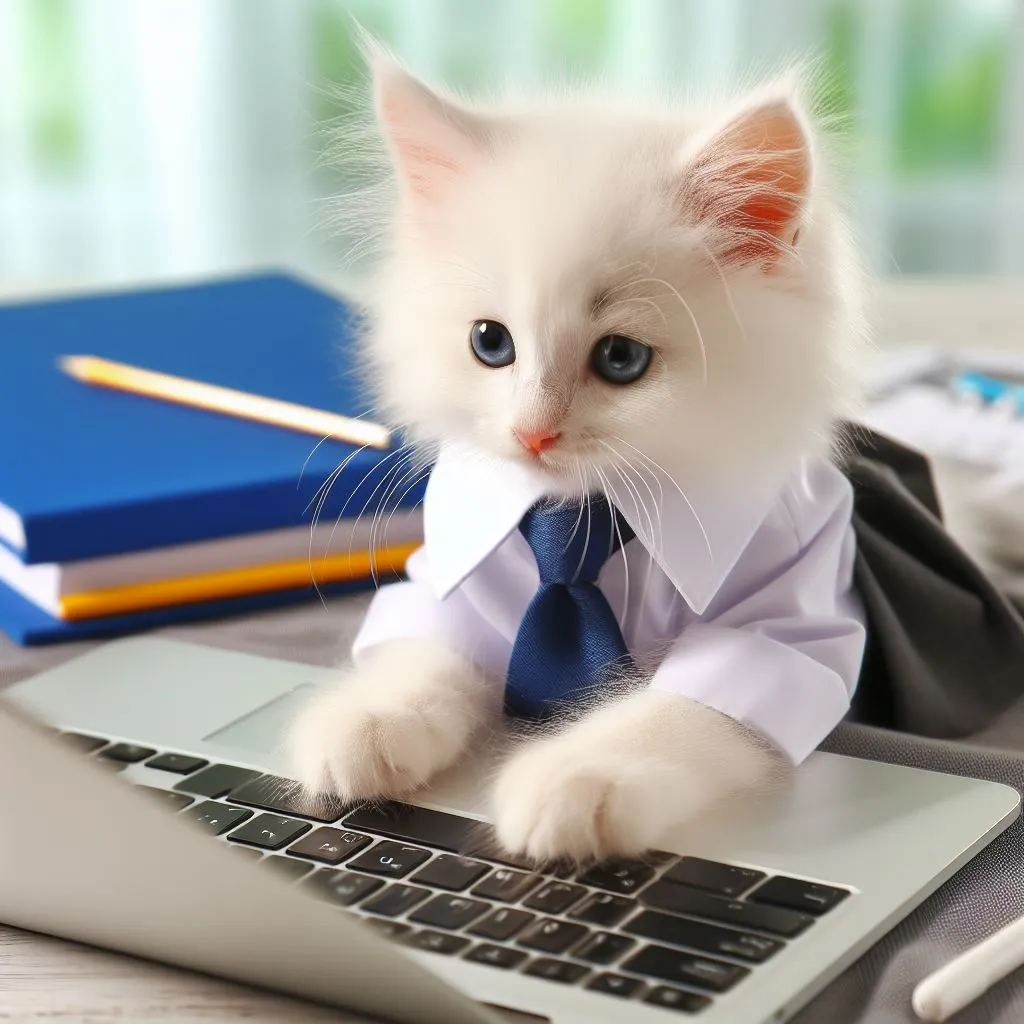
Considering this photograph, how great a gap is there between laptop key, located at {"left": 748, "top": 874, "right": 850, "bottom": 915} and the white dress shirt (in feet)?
0.41

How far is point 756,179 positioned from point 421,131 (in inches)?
6.7

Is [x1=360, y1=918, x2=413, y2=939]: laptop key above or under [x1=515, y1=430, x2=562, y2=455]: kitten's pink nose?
under

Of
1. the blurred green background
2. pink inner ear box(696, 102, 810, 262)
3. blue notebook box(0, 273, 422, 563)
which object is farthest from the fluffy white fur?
the blurred green background

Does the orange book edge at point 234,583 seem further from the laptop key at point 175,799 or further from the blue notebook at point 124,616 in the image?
the laptop key at point 175,799

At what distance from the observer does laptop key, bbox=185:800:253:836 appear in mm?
641

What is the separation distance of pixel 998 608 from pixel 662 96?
0.36 m

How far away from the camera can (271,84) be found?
260cm

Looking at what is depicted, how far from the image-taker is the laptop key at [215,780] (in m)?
0.68

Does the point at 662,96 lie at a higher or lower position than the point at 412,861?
higher

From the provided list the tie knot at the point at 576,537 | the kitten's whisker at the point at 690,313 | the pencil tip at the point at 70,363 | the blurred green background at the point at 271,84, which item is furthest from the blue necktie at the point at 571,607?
the blurred green background at the point at 271,84

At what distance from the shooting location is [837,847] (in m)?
0.62

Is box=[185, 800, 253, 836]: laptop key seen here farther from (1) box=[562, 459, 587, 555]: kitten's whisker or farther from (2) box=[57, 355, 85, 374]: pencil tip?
(2) box=[57, 355, 85, 374]: pencil tip

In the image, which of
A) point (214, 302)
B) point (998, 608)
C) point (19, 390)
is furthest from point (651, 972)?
point (214, 302)

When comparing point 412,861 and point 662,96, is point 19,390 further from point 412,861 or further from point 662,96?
point 412,861
